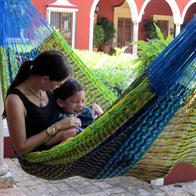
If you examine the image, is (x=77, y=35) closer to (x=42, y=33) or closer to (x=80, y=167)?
(x=42, y=33)

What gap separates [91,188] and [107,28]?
8803 millimetres

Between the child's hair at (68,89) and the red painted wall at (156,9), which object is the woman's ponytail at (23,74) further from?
the red painted wall at (156,9)

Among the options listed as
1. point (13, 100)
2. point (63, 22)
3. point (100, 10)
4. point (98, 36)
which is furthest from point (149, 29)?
point (13, 100)

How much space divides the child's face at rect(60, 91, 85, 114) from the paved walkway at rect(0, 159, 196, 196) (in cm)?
104

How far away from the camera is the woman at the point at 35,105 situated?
1.65 m

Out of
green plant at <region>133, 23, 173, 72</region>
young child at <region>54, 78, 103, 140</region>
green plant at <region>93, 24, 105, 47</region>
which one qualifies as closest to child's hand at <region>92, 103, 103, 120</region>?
young child at <region>54, 78, 103, 140</region>


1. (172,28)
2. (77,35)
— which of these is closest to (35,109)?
(77,35)

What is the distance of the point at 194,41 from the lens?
54.5 inches

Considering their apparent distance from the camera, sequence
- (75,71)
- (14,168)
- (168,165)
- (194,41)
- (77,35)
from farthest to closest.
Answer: (77,35) → (14,168) → (75,71) → (168,165) → (194,41)

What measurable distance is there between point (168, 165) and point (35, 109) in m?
0.52

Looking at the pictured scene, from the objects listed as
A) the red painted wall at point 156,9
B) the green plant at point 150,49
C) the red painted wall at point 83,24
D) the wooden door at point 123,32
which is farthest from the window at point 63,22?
the green plant at point 150,49

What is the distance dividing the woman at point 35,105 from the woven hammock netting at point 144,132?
70mm

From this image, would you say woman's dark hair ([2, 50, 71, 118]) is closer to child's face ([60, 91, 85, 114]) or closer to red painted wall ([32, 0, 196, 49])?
child's face ([60, 91, 85, 114])

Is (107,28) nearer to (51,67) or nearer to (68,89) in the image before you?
(68,89)
